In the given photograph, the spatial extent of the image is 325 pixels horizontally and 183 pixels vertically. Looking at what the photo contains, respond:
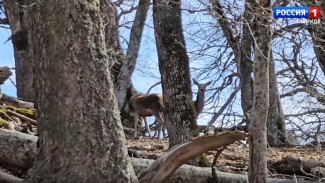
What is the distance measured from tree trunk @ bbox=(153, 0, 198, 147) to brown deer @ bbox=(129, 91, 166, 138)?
707 cm

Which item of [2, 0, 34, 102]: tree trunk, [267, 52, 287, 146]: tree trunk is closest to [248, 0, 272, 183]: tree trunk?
[267, 52, 287, 146]: tree trunk

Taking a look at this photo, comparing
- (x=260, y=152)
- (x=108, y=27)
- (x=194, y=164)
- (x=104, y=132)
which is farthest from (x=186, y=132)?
(x=108, y=27)

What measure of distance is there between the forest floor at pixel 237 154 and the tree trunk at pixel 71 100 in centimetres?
363

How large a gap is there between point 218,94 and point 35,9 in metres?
11.2

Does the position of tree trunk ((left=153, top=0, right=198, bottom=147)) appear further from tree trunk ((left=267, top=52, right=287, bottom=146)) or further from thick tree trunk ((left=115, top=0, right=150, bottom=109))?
tree trunk ((left=267, top=52, right=287, bottom=146))

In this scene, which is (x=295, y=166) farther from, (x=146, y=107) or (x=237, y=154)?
(x=146, y=107)

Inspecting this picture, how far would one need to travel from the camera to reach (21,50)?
50.9ft

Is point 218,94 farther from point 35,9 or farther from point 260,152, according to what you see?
point 35,9

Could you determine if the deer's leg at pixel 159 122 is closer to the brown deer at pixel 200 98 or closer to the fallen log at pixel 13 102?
the brown deer at pixel 200 98

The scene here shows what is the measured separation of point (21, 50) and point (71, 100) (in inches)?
439

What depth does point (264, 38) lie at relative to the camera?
274 inches

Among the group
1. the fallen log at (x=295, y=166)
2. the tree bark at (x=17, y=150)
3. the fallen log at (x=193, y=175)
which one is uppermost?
the tree bark at (x=17, y=150)

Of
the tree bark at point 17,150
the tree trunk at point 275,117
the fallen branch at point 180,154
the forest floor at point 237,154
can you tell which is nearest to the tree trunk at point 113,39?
the forest floor at point 237,154

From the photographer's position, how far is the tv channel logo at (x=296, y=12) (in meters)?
7.50
